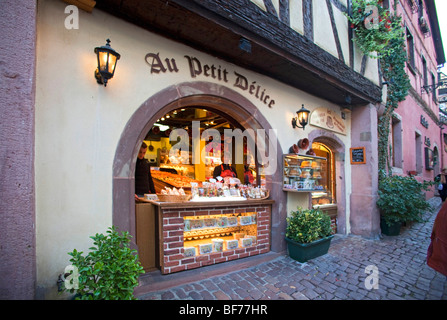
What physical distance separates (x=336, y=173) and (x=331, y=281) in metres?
3.44

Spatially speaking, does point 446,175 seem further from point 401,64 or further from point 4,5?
point 4,5

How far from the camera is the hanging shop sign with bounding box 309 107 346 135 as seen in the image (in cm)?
522

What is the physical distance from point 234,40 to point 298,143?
2472 millimetres

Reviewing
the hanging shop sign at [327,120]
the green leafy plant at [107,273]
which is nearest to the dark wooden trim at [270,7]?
the hanging shop sign at [327,120]

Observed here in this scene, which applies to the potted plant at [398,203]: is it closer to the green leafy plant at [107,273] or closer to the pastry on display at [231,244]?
the pastry on display at [231,244]

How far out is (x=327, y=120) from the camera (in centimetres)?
552

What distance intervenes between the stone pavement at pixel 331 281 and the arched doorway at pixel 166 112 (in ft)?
2.57

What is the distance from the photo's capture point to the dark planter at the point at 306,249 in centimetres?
396

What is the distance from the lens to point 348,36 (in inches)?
212

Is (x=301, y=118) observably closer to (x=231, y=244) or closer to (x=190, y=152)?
(x=231, y=244)

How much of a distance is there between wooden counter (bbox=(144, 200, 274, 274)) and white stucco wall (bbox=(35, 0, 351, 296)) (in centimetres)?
77

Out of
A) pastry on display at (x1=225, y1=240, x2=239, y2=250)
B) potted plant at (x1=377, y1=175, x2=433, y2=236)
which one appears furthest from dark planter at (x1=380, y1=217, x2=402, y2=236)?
pastry on display at (x1=225, y1=240, x2=239, y2=250)

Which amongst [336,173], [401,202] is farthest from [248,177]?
[401,202]
